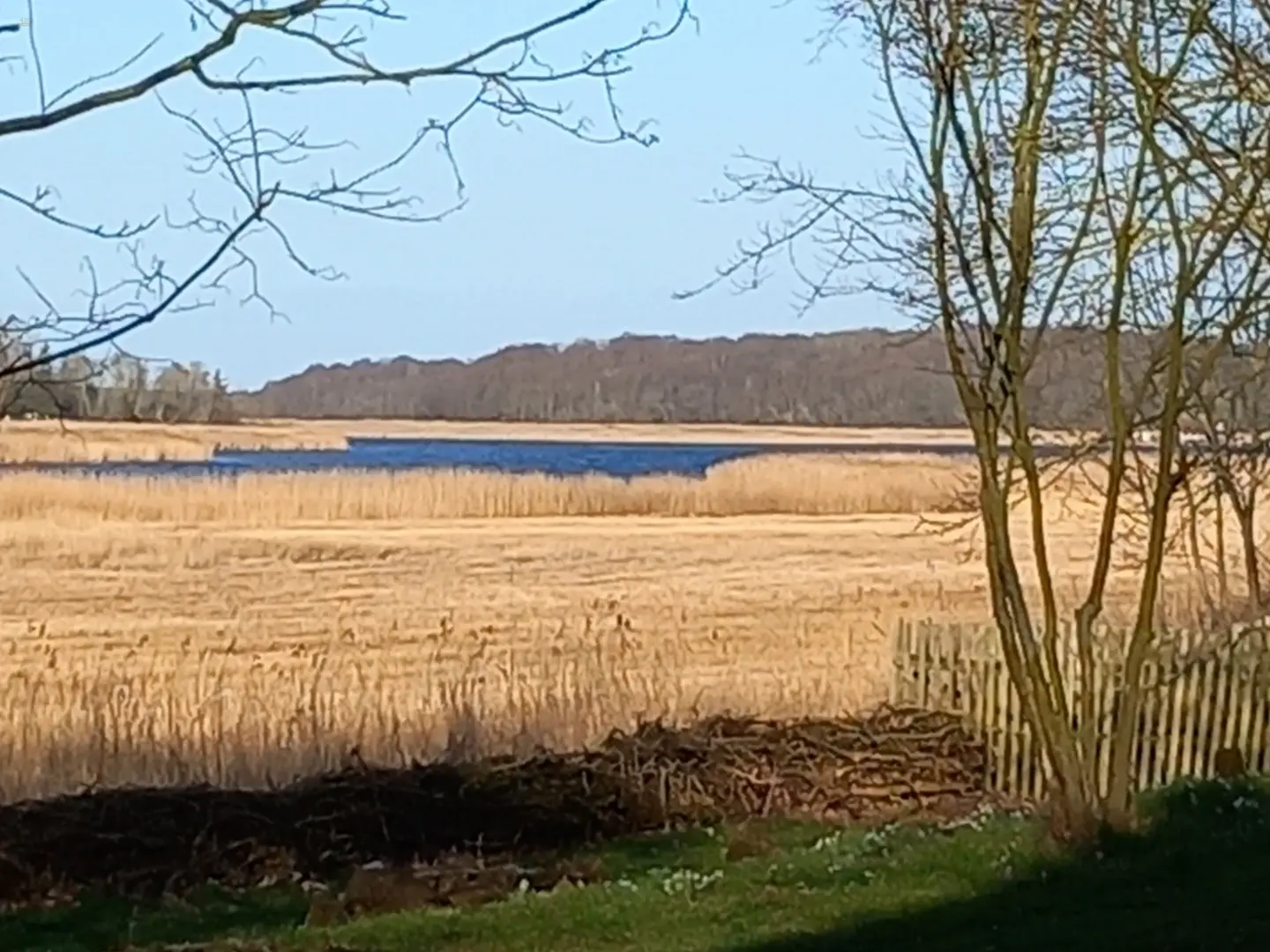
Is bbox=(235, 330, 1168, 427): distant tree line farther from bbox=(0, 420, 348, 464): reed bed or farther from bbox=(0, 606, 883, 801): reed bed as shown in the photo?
bbox=(0, 606, 883, 801): reed bed

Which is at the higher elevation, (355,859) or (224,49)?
(224,49)

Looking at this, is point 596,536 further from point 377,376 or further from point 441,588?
point 377,376

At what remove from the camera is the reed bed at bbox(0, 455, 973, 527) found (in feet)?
148

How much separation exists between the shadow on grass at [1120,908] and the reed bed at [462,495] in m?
33.2

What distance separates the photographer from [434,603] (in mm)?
29016

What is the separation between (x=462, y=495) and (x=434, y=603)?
2135 centimetres

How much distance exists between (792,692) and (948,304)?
845cm

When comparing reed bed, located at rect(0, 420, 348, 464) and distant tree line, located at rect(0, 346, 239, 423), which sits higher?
distant tree line, located at rect(0, 346, 239, 423)

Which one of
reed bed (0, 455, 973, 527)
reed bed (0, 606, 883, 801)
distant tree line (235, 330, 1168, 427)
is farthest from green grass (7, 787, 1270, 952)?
distant tree line (235, 330, 1168, 427)

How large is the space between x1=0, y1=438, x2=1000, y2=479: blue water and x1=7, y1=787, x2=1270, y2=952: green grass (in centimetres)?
4473

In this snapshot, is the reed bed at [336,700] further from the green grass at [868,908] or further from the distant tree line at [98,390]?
the distant tree line at [98,390]

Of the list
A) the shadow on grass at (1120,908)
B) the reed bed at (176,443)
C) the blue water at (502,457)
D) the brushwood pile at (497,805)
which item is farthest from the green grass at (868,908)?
the blue water at (502,457)

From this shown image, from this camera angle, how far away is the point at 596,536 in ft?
139

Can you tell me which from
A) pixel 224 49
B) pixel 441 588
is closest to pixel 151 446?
pixel 441 588
